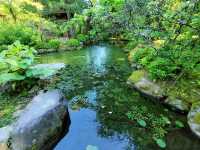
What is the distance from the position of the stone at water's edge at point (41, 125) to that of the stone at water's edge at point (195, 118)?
320 centimetres

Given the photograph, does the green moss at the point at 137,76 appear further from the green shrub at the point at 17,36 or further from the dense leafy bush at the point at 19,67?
the green shrub at the point at 17,36

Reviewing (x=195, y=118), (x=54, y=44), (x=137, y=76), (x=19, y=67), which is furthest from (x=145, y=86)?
(x=54, y=44)

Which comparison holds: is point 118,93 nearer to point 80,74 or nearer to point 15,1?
point 80,74

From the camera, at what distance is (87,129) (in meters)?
6.13

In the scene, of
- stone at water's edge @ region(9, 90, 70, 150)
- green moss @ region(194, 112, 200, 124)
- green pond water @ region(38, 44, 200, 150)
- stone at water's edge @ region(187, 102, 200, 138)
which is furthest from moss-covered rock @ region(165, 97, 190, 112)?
stone at water's edge @ region(9, 90, 70, 150)

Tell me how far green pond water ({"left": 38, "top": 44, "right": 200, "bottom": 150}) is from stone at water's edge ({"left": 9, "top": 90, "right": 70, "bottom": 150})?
0.95 feet

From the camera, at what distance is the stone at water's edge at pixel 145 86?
769cm

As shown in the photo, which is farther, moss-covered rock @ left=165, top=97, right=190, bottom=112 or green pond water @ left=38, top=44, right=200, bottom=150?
moss-covered rock @ left=165, top=97, right=190, bottom=112

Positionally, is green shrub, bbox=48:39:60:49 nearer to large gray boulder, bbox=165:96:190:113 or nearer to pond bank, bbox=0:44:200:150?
pond bank, bbox=0:44:200:150

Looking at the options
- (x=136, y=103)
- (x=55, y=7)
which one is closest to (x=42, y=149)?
(x=136, y=103)

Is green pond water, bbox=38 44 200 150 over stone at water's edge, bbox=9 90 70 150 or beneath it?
beneath

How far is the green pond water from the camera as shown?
545cm

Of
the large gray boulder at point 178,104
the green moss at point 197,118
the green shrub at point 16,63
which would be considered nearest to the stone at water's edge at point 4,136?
the green shrub at point 16,63

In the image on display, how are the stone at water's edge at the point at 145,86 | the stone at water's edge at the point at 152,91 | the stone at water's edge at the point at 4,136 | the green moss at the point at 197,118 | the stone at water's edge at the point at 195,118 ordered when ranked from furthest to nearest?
1. the stone at water's edge at the point at 145,86
2. the stone at water's edge at the point at 152,91
3. the green moss at the point at 197,118
4. the stone at water's edge at the point at 195,118
5. the stone at water's edge at the point at 4,136
